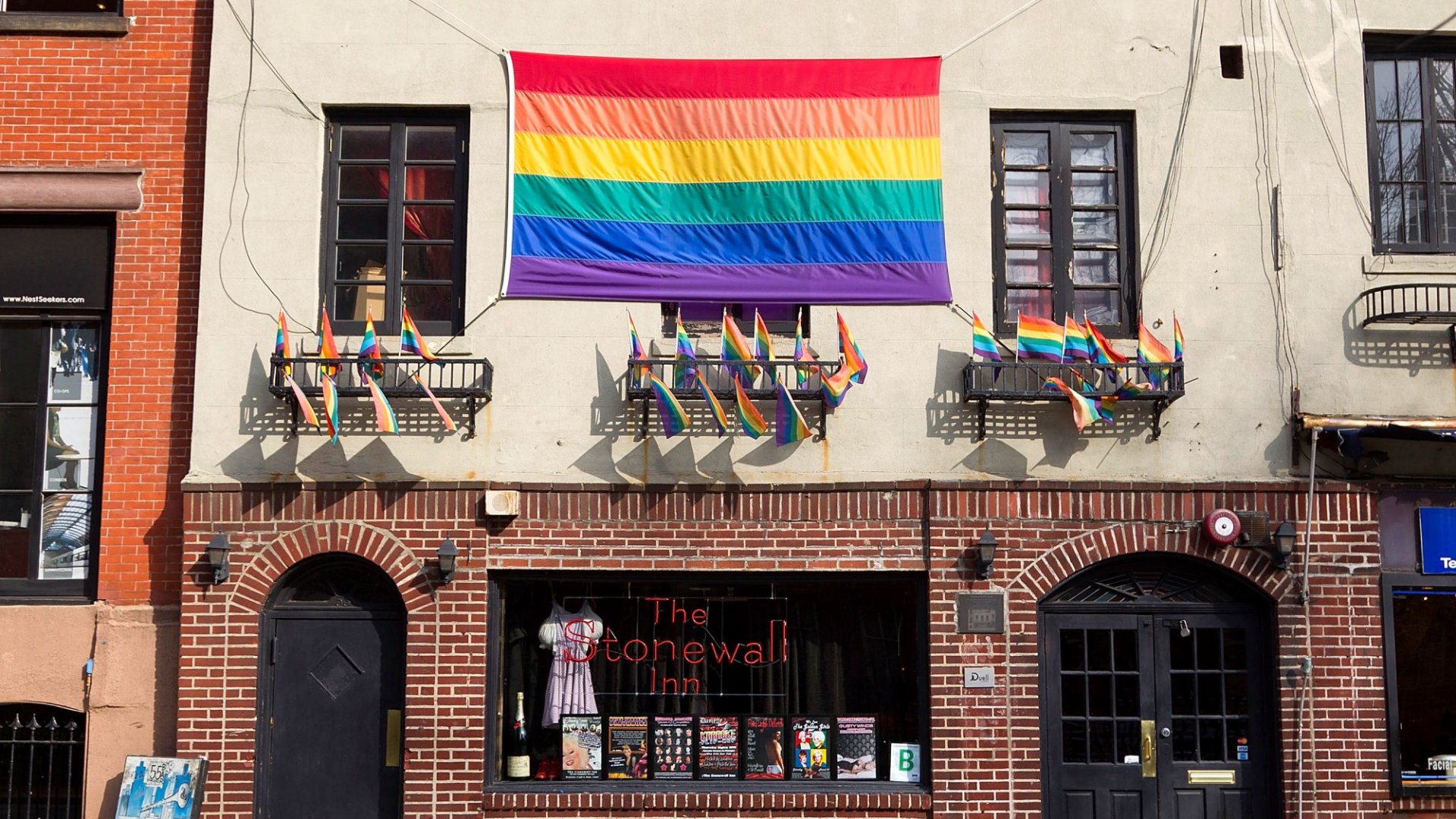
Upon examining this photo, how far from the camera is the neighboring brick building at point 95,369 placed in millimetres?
9539

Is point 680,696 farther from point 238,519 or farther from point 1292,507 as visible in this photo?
point 1292,507

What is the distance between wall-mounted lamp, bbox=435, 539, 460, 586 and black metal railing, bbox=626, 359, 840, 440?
1590mm

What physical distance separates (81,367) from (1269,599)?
8.92m

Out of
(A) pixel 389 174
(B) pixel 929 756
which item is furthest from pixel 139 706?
(B) pixel 929 756

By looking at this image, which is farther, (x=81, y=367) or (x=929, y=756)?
(x=81, y=367)

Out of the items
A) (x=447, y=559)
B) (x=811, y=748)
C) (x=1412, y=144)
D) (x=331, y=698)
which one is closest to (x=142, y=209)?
(x=447, y=559)

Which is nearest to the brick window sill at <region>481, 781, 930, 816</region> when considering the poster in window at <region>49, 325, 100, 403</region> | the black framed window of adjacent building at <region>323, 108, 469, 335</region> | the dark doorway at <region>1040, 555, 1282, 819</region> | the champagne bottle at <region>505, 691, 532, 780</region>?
the champagne bottle at <region>505, 691, 532, 780</region>

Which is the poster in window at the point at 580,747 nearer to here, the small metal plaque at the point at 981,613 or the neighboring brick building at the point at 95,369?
the small metal plaque at the point at 981,613

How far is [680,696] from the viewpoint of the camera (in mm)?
9648

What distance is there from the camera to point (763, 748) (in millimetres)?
9578

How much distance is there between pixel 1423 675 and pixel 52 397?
10.3m

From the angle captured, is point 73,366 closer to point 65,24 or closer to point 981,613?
point 65,24

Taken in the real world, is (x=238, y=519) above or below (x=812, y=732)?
above

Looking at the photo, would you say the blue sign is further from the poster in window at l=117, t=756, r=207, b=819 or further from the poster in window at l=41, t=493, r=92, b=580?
the poster in window at l=41, t=493, r=92, b=580
